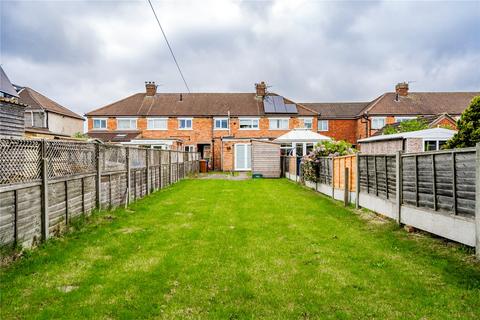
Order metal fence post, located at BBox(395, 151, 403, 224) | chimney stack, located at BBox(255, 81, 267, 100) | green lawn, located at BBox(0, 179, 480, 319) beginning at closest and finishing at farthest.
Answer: green lawn, located at BBox(0, 179, 480, 319)
metal fence post, located at BBox(395, 151, 403, 224)
chimney stack, located at BBox(255, 81, 267, 100)

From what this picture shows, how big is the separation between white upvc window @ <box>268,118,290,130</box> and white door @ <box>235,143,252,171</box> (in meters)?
7.04

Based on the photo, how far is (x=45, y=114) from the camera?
117ft

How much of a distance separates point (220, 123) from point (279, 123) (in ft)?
20.8

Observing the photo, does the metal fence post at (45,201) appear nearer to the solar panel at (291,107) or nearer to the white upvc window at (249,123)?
the white upvc window at (249,123)

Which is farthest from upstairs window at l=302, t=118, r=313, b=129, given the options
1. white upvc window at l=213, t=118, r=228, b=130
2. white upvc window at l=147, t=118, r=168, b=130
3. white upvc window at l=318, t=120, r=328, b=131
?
white upvc window at l=147, t=118, r=168, b=130

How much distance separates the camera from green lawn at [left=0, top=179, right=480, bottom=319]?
3.83 meters

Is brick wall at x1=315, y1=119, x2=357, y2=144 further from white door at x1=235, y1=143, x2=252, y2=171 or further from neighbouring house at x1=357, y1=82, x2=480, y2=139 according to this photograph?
white door at x1=235, y1=143, x2=252, y2=171

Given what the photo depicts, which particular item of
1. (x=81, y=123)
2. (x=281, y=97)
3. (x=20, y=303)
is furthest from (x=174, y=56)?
(x=81, y=123)

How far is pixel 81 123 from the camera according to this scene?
44.4 metres

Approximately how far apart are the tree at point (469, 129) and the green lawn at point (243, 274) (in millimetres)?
3632

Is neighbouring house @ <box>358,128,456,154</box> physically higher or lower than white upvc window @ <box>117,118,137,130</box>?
lower

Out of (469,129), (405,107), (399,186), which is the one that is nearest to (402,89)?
(405,107)

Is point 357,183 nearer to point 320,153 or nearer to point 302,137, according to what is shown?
point 320,153

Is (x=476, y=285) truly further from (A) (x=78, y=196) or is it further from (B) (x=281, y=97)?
(B) (x=281, y=97)
